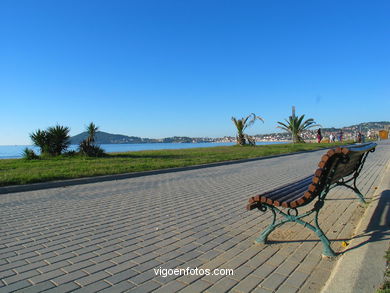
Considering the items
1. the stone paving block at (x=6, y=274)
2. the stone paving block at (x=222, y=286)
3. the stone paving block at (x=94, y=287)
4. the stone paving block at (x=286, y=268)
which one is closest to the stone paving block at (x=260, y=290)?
the stone paving block at (x=222, y=286)

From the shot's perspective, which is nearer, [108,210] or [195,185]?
[108,210]

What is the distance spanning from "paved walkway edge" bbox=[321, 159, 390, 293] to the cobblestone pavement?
0.61ft

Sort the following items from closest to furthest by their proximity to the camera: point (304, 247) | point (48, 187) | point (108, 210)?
point (304, 247) < point (108, 210) < point (48, 187)

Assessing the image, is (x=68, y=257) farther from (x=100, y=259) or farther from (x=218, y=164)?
(x=218, y=164)

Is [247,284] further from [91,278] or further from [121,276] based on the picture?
[91,278]

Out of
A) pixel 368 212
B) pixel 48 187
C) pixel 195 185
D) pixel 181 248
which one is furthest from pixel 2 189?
pixel 368 212

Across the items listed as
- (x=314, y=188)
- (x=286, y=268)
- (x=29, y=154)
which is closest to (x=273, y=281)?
(x=286, y=268)

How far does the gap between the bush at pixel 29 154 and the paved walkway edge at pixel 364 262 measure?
16537 mm

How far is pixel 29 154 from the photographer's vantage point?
643 inches

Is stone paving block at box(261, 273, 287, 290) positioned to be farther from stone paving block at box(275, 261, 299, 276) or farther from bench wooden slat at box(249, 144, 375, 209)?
bench wooden slat at box(249, 144, 375, 209)

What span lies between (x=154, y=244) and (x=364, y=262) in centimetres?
232

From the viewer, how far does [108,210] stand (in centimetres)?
564

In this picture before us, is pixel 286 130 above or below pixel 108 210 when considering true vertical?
above

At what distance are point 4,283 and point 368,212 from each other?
4816mm
